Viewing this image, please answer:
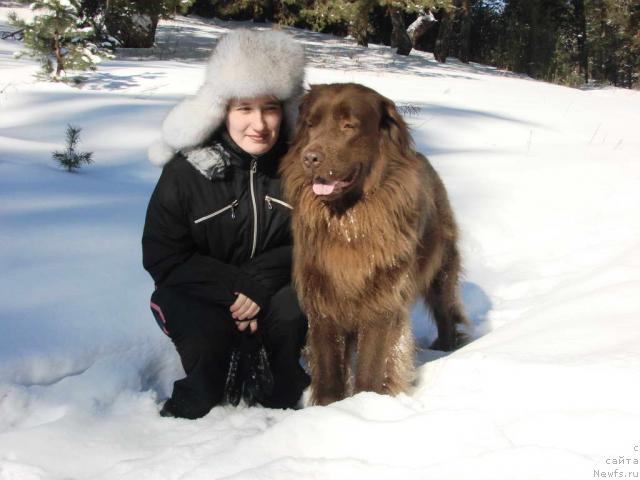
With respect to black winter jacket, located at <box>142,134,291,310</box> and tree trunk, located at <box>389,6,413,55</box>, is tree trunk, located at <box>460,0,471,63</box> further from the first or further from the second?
black winter jacket, located at <box>142,134,291,310</box>

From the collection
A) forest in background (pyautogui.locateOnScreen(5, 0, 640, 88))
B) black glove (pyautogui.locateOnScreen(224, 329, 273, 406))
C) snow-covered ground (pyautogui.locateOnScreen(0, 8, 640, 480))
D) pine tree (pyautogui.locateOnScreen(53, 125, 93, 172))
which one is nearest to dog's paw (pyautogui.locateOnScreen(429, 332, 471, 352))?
snow-covered ground (pyautogui.locateOnScreen(0, 8, 640, 480))

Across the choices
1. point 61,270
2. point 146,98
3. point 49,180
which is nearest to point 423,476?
point 61,270

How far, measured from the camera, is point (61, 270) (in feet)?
11.0

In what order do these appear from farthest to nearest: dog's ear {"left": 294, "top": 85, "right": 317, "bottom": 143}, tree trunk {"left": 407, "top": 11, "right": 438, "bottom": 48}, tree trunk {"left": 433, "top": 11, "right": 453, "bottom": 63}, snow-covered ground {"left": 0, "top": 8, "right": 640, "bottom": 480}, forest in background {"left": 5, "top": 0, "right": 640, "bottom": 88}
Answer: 1. tree trunk {"left": 407, "top": 11, "right": 438, "bottom": 48}
2. tree trunk {"left": 433, "top": 11, "right": 453, "bottom": 63}
3. forest in background {"left": 5, "top": 0, "right": 640, "bottom": 88}
4. dog's ear {"left": 294, "top": 85, "right": 317, "bottom": 143}
5. snow-covered ground {"left": 0, "top": 8, "right": 640, "bottom": 480}

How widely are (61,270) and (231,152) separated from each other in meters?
1.31

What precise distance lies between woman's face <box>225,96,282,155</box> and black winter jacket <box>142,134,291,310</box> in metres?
0.05

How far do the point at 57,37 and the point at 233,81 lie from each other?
5994 millimetres

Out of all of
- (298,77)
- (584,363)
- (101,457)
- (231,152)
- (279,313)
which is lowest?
(101,457)

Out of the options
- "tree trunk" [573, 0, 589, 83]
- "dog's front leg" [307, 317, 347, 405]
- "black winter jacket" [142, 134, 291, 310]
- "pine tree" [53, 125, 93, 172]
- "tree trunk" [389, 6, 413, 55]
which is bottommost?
"dog's front leg" [307, 317, 347, 405]

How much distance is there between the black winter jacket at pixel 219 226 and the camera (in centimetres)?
271

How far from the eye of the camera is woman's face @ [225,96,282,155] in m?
2.68

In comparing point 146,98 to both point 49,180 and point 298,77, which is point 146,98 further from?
point 298,77

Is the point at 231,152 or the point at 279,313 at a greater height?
the point at 231,152

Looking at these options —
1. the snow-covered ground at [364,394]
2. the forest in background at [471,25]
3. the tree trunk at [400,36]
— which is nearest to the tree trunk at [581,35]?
the forest in background at [471,25]
